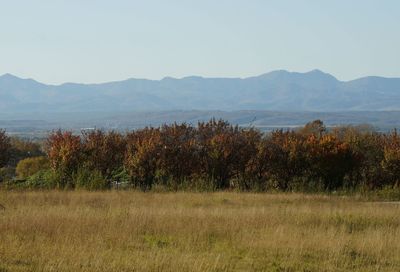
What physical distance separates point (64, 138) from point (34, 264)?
1808 centimetres

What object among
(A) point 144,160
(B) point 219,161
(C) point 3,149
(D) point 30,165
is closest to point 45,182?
(A) point 144,160

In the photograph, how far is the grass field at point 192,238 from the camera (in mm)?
9094

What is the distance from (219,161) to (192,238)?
47.5ft

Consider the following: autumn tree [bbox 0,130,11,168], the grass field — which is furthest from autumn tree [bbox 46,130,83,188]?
the grass field

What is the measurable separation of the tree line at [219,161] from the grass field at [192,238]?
8491 millimetres

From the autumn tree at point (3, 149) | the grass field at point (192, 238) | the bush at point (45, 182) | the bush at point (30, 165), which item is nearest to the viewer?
the grass field at point (192, 238)

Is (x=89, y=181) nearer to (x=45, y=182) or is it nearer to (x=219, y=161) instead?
(x=45, y=182)

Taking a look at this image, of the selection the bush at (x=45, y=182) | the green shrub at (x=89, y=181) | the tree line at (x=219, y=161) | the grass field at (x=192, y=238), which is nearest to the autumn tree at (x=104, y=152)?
the tree line at (x=219, y=161)

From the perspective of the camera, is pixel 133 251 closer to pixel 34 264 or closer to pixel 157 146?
pixel 34 264

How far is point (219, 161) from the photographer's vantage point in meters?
25.8

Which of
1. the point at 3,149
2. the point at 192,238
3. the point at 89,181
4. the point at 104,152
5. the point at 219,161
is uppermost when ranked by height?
the point at 104,152

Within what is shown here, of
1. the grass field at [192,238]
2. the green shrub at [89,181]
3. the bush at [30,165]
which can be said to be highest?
the grass field at [192,238]

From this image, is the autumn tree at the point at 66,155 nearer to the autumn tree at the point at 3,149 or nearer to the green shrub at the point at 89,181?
the green shrub at the point at 89,181

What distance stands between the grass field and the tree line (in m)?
8.49
